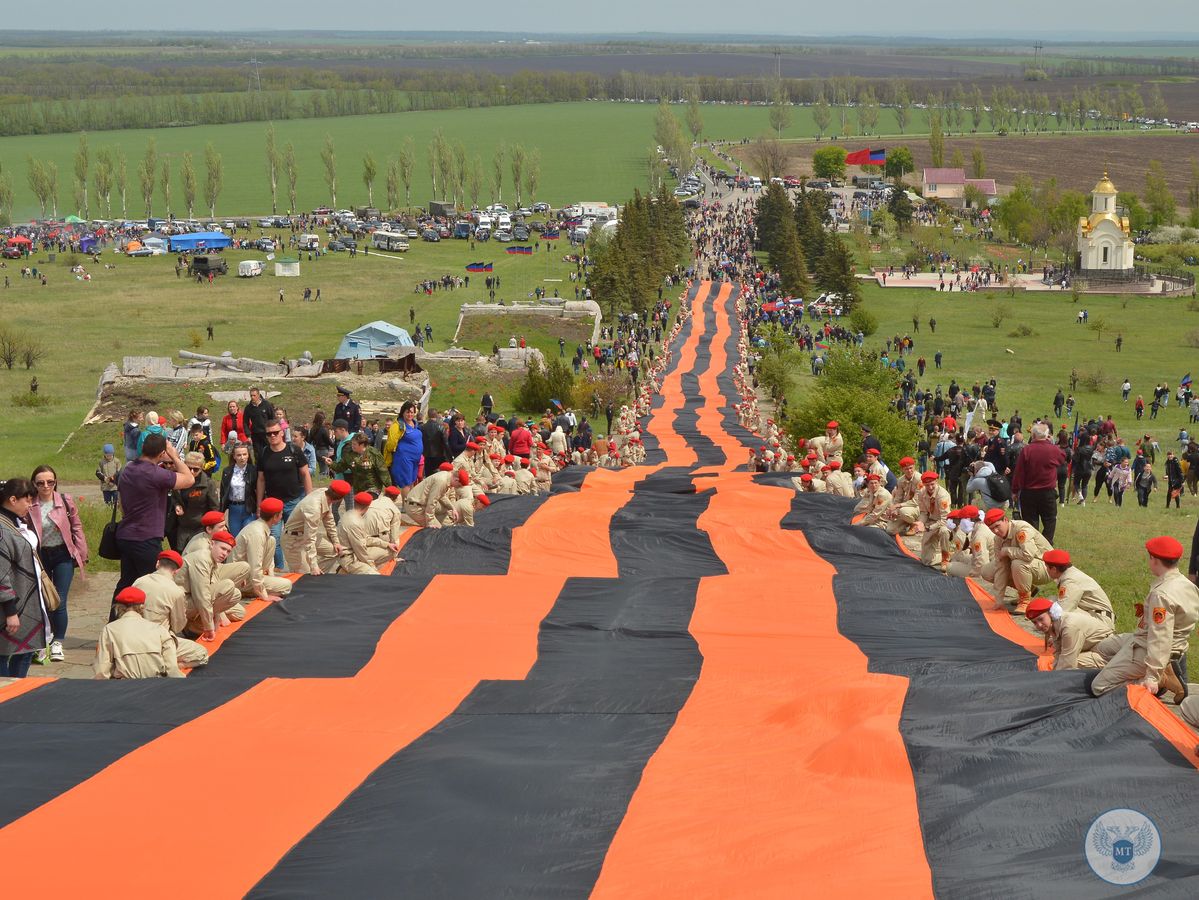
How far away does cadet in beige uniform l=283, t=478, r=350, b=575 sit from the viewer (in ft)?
43.3

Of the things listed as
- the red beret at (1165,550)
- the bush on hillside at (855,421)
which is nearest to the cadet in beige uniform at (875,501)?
the red beret at (1165,550)

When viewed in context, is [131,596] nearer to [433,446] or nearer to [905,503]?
[905,503]

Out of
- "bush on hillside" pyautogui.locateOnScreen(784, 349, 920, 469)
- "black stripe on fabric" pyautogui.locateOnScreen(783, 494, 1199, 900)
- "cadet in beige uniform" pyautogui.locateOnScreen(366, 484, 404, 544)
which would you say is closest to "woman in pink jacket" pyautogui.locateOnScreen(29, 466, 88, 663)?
"cadet in beige uniform" pyautogui.locateOnScreen(366, 484, 404, 544)

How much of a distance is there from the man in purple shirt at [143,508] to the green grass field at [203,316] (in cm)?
1698

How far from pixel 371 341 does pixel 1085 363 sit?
30.5m

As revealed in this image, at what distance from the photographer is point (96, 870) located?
6.99 metres

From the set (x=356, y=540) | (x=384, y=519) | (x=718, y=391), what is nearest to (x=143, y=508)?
(x=356, y=540)

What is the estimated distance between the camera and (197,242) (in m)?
98.1

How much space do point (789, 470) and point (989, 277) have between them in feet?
224

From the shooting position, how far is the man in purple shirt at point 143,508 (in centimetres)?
1130

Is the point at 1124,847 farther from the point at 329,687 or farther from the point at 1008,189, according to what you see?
the point at 1008,189

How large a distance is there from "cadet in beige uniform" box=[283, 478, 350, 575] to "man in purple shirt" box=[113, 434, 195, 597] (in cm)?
179

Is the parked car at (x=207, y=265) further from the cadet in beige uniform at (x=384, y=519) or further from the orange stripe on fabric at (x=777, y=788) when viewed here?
the orange stripe on fabric at (x=777, y=788)

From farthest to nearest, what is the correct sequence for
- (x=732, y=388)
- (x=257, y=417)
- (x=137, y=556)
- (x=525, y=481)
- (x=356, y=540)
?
(x=732, y=388)
(x=525, y=481)
(x=257, y=417)
(x=356, y=540)
(x=137, y=556)
